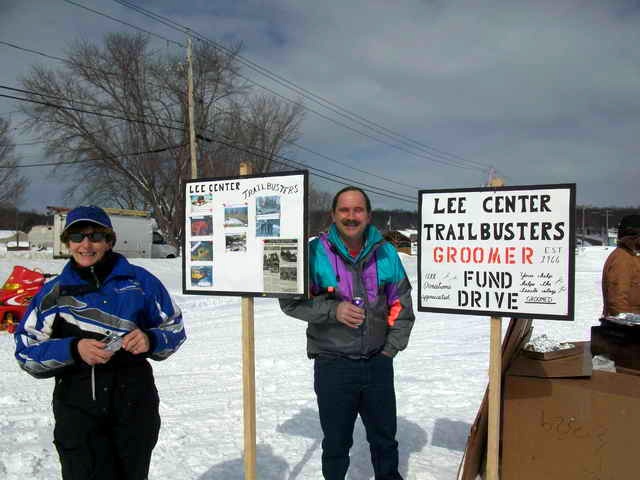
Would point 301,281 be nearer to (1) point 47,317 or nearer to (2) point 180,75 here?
(1) point 47,317

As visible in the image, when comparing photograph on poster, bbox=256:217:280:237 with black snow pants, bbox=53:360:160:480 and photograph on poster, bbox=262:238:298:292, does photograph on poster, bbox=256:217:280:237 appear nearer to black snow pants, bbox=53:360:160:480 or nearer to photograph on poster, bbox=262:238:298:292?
photograph on poster, bbox=262:238:298:292

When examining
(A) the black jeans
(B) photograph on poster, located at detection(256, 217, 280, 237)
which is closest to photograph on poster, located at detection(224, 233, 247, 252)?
(B) photograph on poster, located at detection(256, 217, 280, 237)

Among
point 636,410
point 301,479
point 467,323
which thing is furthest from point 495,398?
point 467,323

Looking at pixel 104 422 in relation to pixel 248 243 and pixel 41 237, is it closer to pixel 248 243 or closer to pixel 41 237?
pixel 248 243

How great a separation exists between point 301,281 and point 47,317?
→ 1.27m

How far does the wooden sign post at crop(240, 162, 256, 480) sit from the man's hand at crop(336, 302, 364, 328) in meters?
0.59

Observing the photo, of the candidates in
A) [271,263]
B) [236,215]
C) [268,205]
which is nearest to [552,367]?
[271,263]

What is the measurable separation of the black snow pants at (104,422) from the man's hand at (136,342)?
5.3 inches

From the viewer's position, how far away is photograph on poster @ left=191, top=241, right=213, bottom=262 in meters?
3.26

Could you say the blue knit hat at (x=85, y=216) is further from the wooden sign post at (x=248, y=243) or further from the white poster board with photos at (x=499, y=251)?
the white poster board with photos at (x=499, y=251)

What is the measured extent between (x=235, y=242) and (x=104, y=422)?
1.20m

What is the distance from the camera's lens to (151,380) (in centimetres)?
260

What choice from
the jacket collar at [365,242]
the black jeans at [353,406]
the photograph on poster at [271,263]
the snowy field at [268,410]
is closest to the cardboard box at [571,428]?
the black jeans at [353,406]

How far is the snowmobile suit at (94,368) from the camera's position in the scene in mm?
2369
